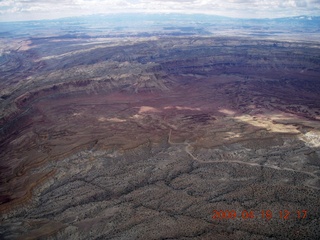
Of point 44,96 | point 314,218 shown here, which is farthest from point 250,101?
point 44,96

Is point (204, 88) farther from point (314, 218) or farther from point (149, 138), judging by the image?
point (314, 218)

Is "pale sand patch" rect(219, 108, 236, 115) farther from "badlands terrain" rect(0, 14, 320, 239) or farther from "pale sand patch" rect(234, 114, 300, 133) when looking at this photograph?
"pale sand patch" rect(234, 114, 300, 133)
